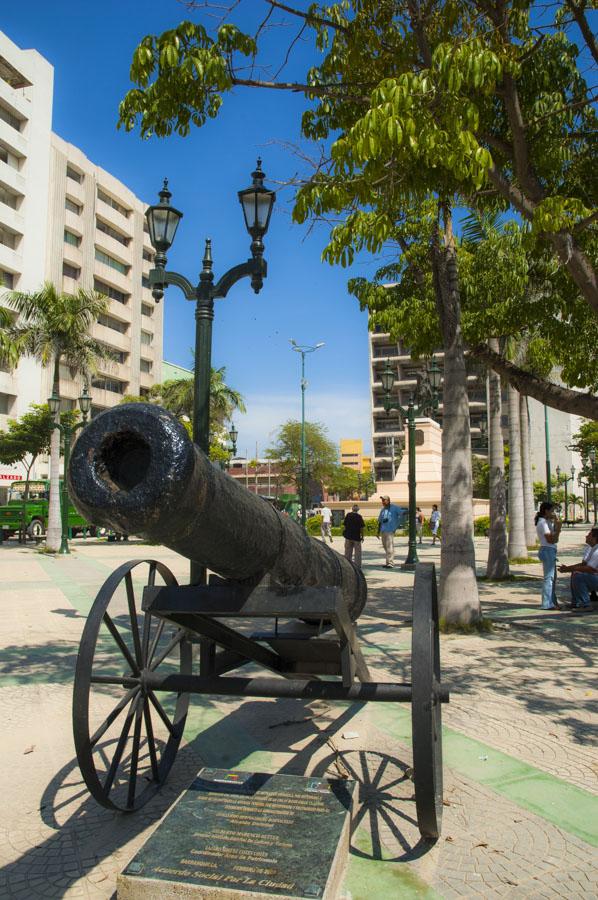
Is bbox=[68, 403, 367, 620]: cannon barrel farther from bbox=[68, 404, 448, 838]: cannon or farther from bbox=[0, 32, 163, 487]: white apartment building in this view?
bbox=[0, 32, 163, 487]: white apartment building

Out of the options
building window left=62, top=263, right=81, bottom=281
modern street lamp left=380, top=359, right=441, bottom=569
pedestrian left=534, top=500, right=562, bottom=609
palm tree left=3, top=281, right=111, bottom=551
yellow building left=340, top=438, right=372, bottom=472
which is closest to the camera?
pedestrian left=534, top=500, right=562, bottom=609

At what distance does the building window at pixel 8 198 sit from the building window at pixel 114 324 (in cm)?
1178

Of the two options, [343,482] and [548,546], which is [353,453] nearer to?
[343,482]

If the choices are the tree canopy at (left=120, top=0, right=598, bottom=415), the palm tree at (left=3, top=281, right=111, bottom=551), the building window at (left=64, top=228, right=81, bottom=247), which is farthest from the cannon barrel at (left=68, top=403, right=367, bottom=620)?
the building window at (left=64, top=228, right=81, bottom=247)

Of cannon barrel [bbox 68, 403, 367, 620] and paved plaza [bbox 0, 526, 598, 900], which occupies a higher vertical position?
cannon barrel [bbox 68, 403, 367, 620]

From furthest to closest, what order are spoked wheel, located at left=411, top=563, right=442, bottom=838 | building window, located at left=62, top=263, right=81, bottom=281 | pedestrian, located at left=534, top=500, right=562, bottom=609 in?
building window, located at left=62, top=263, right=81, bottom=281, pedestrian, located at left=534, top=500, right=562, bottom=609, spoked wheel, located at left=411, top=563, right=442, bottom=838

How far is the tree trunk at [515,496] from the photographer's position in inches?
683

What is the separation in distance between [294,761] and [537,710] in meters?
2.16

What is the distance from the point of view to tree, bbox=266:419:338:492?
63562 mm

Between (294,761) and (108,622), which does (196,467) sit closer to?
(108,622)

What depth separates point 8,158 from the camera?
45406mm

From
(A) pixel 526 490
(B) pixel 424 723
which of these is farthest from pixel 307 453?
(B) pixel 424 723

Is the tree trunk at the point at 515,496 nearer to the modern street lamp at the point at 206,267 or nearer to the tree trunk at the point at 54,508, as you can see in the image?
the modern street lamp at the point at 206,267

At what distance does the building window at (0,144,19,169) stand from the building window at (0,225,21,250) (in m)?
4.23
